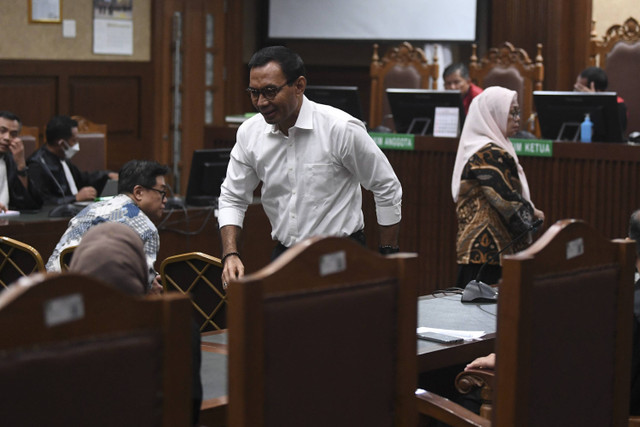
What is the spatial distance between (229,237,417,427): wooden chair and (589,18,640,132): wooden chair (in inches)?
218

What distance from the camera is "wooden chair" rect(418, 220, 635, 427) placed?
1694 millimetres

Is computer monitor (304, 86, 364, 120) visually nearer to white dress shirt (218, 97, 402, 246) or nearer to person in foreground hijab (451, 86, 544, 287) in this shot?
person in foreground hijab (451, 86, 544, 287)

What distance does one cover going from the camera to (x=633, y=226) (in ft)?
8.27

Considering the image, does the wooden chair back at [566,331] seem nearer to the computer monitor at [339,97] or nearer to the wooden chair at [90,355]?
the wooden chair at [90,355]

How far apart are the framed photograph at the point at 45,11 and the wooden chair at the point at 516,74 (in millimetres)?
3154

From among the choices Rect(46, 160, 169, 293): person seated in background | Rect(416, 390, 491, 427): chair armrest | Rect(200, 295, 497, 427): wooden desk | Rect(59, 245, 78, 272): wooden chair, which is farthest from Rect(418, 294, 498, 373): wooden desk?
Rect(59, 245, 78, 272): wooden chair

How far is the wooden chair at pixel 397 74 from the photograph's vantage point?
7160 mm

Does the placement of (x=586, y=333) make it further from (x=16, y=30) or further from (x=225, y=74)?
(x=225, y=74)

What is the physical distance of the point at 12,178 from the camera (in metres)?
4.62

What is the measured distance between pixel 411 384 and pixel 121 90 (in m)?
6.30

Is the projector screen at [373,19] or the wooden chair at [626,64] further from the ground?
the projector screen at [373,19]

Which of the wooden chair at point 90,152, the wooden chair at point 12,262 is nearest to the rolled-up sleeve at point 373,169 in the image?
the wooden chair at point 12,262

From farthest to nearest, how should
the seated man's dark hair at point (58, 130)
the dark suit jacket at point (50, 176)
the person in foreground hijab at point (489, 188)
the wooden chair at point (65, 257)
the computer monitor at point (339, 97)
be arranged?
1. the computer monitor at point (339, 97)
2. the seated man's dark hair at point (58, 130)
3. the dark suit jacket at point (50, 176)
4. the person in foreground hijab at point (489, 188)
5. the wooden chair at point (65, 257)

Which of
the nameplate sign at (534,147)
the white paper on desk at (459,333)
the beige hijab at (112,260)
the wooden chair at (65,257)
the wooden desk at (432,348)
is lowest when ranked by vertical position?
the wooden desk at (432,348)
